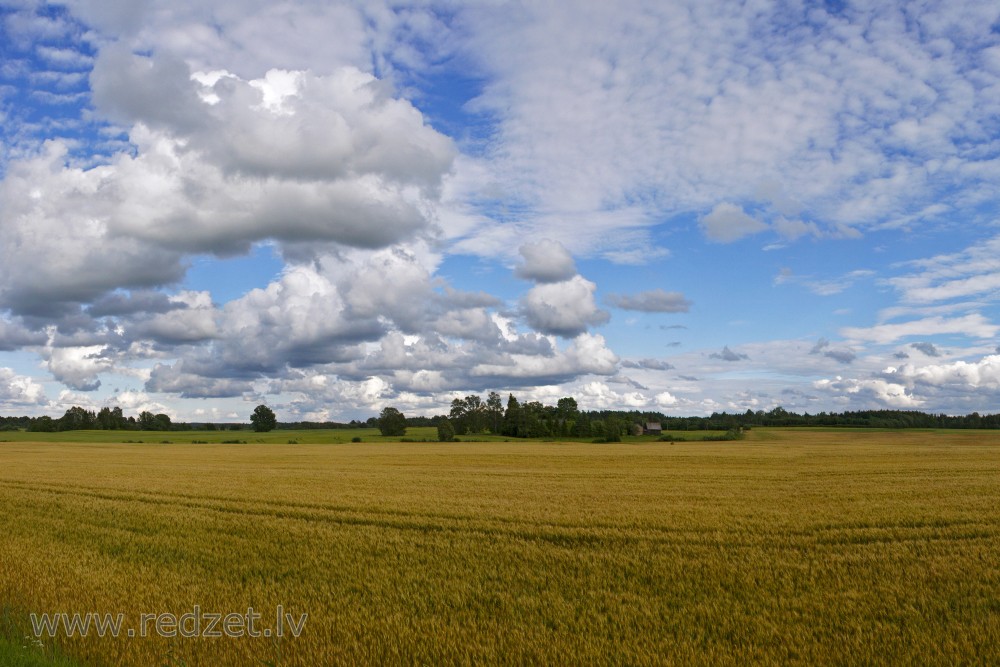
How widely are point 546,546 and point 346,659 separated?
6.15 meters

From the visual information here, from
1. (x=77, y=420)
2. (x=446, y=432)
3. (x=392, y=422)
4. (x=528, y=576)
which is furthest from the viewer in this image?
(x=77, y=420)

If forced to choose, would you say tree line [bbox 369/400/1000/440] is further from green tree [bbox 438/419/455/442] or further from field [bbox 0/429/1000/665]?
field [bbox 0/429/1000/665]

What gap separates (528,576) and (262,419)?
14926cm

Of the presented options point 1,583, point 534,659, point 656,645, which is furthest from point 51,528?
point 656,645

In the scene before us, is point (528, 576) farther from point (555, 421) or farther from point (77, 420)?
point (77, 420)

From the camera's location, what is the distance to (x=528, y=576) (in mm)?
10555

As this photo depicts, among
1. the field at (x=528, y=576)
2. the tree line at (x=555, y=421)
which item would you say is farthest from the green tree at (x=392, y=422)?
the field at (x=528, y=576)

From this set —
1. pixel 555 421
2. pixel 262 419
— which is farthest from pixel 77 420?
pixel 555 421

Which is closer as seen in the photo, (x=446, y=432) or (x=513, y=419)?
(x=446, y=432)

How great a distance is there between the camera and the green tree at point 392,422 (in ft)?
423

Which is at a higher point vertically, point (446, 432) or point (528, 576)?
point (528, 576)

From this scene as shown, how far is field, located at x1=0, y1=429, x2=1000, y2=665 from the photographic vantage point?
7.57m

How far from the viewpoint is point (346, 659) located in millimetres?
7344

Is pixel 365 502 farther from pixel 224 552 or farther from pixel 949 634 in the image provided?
pixel 949 634
